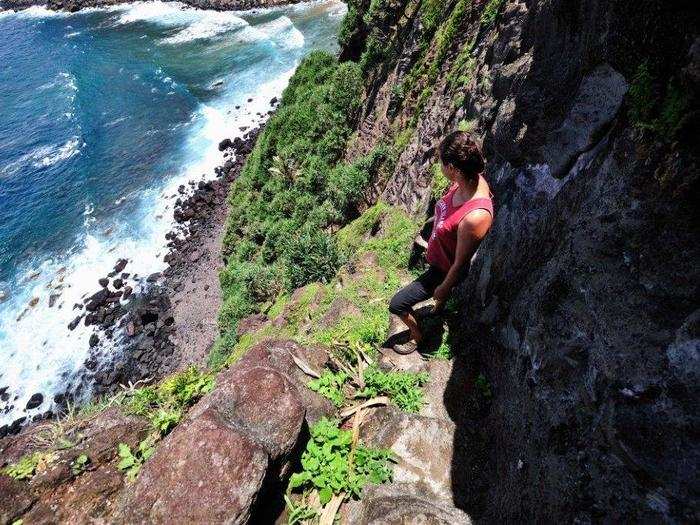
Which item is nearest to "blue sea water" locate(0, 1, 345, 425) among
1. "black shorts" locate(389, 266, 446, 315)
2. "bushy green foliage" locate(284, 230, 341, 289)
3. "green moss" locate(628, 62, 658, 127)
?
"bushy green foliage" locate(284, 230, 341, 289)

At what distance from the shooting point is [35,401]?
22.4 meters

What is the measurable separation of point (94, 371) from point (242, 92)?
2885cm

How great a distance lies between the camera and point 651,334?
3201 mm

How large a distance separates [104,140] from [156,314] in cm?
2397

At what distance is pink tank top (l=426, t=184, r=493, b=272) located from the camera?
4.98 meters

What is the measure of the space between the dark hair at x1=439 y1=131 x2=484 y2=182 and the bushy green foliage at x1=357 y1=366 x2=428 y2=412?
3161 mm

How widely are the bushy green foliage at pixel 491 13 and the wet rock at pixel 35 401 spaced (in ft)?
86.9

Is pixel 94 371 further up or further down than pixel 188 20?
further down

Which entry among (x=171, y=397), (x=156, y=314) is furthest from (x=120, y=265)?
(x=171, y=397)

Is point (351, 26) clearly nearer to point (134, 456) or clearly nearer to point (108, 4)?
point (134, 456)

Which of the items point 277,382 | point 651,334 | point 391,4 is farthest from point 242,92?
point 651,334

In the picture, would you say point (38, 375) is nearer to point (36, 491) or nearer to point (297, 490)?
point (36, 491)

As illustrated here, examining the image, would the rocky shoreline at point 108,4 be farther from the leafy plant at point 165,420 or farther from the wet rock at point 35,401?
the leafy plant at point 165,420

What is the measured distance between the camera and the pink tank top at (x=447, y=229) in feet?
16.3
